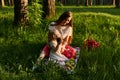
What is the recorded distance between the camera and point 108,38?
11516 mm

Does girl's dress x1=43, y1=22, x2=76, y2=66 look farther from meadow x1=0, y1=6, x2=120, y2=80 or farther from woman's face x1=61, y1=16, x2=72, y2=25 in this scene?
meadow x1=0, y1=6, x2=120, y2=80

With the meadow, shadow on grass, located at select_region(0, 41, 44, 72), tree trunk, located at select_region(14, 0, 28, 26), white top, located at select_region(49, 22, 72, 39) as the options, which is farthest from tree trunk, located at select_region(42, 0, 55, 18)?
white top, located at select_region(49, 22, 72, 39)

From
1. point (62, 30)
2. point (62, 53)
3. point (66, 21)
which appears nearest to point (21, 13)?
point (62, 30)

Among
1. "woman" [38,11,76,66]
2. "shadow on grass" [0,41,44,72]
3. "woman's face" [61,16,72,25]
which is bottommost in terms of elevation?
"shadow on grass" [0,41,44,72]

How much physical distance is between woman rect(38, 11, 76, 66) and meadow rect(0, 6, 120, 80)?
0.35m

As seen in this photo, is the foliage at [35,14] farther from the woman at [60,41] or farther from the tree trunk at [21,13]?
the woman at [60,41]

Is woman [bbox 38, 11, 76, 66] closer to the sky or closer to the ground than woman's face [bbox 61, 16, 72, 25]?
closer to the ground

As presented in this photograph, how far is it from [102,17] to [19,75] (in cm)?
576

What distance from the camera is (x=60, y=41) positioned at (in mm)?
9797

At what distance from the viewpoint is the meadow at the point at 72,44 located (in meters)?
8.94

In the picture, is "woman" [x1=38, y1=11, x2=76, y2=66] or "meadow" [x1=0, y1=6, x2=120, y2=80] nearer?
"meadow" [x1=0, y1=6, x2=120, y2=80]

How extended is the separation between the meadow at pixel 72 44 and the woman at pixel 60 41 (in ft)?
1.16

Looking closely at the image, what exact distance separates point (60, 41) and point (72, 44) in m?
1.34

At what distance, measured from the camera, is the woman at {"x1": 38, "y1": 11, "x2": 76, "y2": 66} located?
9.58 meters
